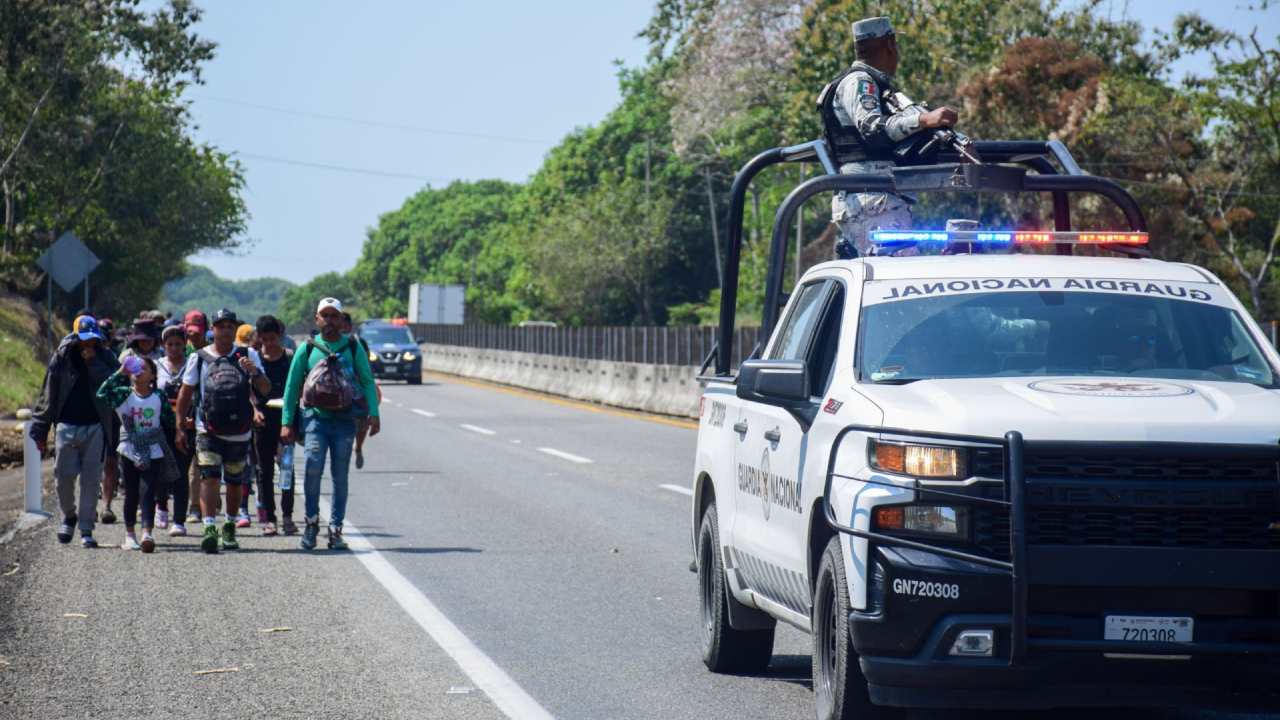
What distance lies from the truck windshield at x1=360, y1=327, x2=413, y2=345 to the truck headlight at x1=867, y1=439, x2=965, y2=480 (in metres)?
46.0

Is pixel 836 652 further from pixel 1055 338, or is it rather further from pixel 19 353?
pixel 19 353

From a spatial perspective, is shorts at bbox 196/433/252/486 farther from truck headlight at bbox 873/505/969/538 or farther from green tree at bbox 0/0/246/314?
green tree at bbox 0/0/246/314

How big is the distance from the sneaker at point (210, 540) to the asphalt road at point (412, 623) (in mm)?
101

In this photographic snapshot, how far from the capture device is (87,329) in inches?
577

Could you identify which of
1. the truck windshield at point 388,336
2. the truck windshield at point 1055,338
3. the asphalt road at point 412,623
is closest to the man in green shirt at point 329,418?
the asphalt road at point 412,623

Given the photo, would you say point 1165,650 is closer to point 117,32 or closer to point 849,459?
point 849,459

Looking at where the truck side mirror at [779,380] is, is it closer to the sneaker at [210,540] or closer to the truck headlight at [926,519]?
the truck headlight at [926,519]

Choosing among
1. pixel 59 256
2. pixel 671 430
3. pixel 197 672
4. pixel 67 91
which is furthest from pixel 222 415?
pixel 67 91

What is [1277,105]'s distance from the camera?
41.4 metres

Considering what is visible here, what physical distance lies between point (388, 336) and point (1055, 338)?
45870 millimetres

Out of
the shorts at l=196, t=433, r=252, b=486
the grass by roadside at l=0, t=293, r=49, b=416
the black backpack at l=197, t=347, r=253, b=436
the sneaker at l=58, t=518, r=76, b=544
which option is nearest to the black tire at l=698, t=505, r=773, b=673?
the black backpack at l=197, t=347, r=253, b=436

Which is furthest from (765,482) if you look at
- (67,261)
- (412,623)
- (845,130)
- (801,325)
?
(67,261)

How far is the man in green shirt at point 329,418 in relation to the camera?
13.5 meters

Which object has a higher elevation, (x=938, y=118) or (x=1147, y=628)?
(x=938, y=118)
